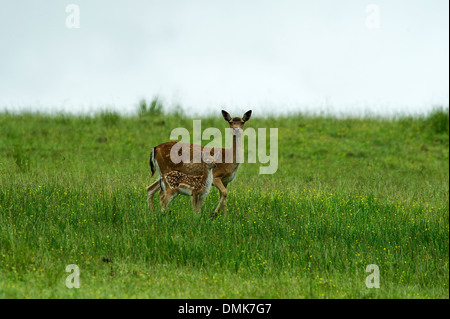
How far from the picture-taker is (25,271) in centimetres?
851

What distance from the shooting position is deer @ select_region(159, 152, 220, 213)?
11.2m

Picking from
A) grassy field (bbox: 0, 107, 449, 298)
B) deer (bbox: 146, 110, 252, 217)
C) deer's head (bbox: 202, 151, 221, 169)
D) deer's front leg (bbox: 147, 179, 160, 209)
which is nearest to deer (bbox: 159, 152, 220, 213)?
deer's head (bbox: 202, 151, 221, 169)

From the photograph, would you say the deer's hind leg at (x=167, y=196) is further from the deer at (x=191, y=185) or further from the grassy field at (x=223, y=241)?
the grassy field at (x=223, y=241)

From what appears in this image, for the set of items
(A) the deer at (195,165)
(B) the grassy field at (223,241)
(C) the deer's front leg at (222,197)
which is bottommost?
(B) the grassy field at (223,241)

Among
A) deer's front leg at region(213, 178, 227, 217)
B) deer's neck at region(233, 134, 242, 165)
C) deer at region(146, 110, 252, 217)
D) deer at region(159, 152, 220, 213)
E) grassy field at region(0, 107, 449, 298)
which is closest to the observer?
grassy field at region(0, 107, 449, 298)

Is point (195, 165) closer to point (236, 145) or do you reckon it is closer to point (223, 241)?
point (236, 145)

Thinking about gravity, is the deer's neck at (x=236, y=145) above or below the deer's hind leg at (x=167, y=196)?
above

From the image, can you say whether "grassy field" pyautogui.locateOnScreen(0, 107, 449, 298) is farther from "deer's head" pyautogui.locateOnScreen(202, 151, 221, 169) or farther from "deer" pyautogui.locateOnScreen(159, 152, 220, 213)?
"deer's head" pyautogui.locateOnScreen(202, 151, 221, 169)

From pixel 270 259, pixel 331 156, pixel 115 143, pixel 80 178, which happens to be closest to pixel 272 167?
pixel 331 156

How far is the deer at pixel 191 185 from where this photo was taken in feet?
36.7

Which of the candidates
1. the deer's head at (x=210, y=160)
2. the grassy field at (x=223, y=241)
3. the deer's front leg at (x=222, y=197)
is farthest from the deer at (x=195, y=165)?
the grassy field at (x=223, y=241)

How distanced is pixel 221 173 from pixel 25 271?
4621 millimetres

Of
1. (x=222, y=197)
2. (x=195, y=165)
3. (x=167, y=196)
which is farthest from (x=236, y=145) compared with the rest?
(x=167, y=196)
